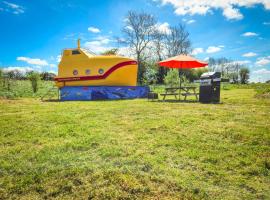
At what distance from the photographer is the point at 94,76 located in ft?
49.6

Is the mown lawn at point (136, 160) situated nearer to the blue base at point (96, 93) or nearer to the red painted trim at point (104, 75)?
the blue base at point (96, 93)

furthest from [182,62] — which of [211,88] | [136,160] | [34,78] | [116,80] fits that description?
[34,78]

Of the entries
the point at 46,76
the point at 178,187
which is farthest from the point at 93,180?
the point at 46,76

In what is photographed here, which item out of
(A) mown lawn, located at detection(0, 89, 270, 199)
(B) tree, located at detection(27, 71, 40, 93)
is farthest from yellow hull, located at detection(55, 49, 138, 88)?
(A) mown lawn, located at detection(0, 89, 270, 199)

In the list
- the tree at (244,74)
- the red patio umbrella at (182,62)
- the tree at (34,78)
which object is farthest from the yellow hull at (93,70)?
the tree at (244,74)

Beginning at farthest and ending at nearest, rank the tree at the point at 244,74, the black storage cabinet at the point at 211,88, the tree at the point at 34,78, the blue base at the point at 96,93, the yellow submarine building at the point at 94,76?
the tree at the point at 244,74 → the tree at the point at 34,78 → the yellow submarine building at the point at 94,76 → the blue base at the point at 96,93 → the black storage cabinet at the point at 211,88

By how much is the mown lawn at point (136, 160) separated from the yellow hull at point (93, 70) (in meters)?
9.26

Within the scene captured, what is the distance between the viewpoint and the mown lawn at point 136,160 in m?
2.86

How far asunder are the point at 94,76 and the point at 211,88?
7.42 meters

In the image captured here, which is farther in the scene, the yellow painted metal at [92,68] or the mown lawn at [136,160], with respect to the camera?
the yellow painted metal at [92,68]

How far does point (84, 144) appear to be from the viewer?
14.5 ft

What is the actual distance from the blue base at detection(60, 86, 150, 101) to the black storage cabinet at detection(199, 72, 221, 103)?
532 cm

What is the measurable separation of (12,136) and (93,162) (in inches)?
99.8

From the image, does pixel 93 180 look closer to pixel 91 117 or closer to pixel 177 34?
pixel 91 117
